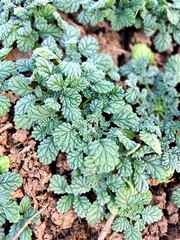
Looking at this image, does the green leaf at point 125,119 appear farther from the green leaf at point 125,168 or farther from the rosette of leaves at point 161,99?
the green leaf at point 125,168

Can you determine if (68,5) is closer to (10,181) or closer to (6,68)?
(6,68)

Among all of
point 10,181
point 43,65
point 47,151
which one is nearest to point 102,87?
point 43,65

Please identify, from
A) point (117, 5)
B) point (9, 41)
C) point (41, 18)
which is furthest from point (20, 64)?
point (117, 5)

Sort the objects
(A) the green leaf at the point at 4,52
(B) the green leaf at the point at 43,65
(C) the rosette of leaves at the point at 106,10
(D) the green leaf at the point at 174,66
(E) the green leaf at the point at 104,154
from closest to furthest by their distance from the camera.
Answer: (E) the green leaf at the point at 104,154, (B) the green leaf at the point at 43,65, (A) the green leaf at the point at 4,52, (C) the rosette of leaves at the point at 106,10, (D) the green leaf at the point at 174,66

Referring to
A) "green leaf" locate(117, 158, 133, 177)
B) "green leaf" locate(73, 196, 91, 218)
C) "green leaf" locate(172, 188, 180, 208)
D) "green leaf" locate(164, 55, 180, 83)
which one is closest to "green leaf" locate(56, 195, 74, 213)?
"green leaf" locate(73, 196, 91, 218)

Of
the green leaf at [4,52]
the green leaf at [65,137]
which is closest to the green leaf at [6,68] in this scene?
the green leaf at [4,52]

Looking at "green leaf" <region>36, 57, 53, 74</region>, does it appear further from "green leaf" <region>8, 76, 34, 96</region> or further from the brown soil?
the brown soil
